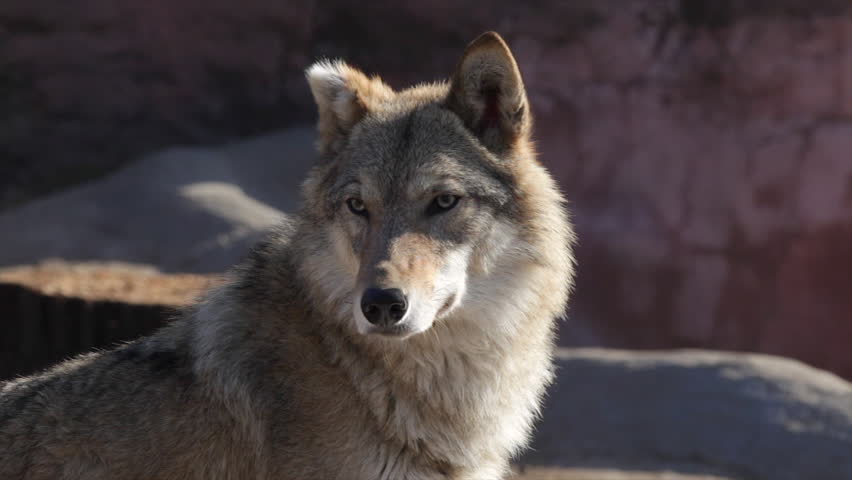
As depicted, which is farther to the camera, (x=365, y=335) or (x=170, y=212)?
(x=170, y=212)

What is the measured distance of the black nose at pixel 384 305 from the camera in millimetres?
3752

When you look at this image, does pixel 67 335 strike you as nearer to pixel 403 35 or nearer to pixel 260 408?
pixel 260 408

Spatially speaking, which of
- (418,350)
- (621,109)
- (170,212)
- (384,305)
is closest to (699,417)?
(418,350)

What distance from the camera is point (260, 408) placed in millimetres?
4012

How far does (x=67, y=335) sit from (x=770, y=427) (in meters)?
4.55

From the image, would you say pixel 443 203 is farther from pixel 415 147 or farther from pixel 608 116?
pixel 608 116

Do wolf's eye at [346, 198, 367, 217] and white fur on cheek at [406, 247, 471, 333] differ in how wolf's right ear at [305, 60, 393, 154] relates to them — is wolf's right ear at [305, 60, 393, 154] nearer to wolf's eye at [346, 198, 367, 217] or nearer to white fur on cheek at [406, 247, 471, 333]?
wolf's eye at [346, 198, 367, 217]

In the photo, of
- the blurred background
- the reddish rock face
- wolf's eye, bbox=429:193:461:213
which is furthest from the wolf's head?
the reddish rock face

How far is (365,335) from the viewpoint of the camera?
408 centimetres

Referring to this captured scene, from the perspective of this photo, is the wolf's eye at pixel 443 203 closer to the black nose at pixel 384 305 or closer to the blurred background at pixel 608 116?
the black nose at pixel 384 305

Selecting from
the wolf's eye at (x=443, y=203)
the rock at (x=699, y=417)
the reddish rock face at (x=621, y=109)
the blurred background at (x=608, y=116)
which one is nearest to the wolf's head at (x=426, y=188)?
the wolf's eye at (x=443, y=203)

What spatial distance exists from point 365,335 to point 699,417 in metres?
4.36

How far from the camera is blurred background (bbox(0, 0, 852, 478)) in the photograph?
12.4m

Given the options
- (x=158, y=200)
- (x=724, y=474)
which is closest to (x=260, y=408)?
(x=724, y=474)
